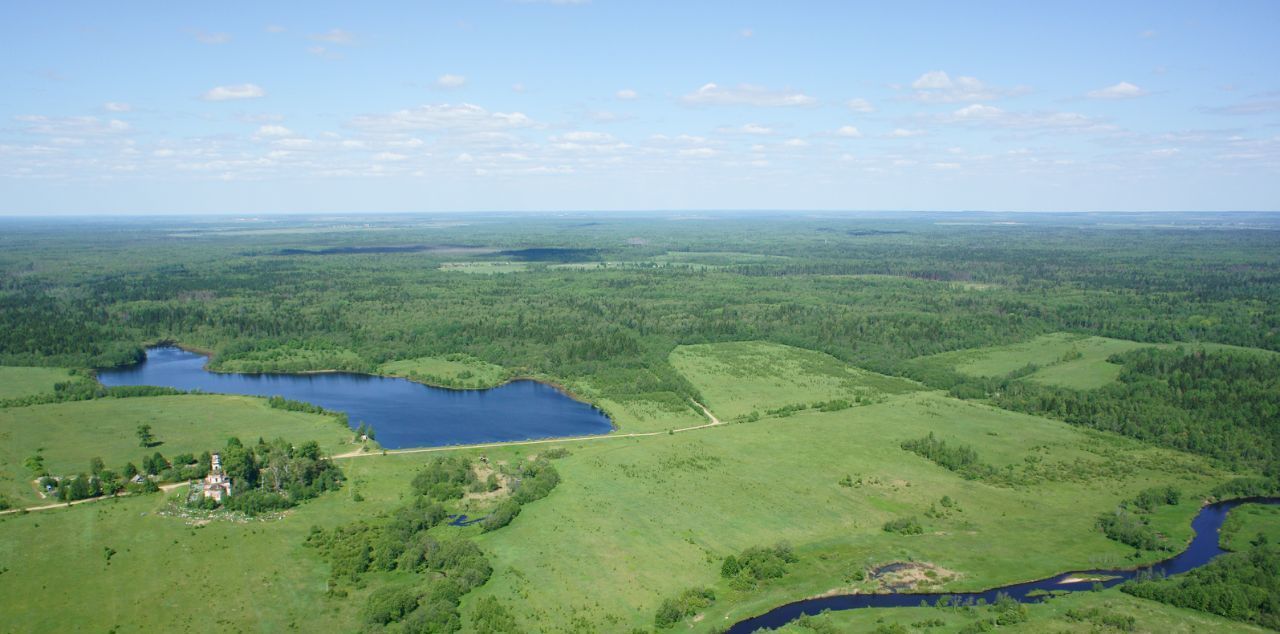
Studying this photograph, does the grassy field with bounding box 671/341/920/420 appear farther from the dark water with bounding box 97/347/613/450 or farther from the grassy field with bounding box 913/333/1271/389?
the dark water with bounding box 97/347/613/450

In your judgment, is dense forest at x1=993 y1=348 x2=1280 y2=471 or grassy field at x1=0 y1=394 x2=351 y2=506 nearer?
grassy field at x1=0 y1=394 x2=351 y2=506

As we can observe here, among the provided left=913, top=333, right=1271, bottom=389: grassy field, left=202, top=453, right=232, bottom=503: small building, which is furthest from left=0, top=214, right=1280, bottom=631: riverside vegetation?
left=202, top=453, right=232, bottom=503: small building

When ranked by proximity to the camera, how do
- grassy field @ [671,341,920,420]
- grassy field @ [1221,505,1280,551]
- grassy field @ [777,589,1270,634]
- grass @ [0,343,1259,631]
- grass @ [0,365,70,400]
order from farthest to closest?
grassy field @ [671,341,920,420], grass @ [0,365,70,400], grassy field @ [1221,505,1280,551], grass @ [0,343,1259,631], grassy field @ [777,589,1270,634]

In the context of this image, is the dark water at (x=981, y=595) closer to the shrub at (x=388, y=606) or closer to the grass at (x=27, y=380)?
the shrub at (x=388, y=606)

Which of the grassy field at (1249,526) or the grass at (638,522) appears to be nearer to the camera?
the grass at (638,522)

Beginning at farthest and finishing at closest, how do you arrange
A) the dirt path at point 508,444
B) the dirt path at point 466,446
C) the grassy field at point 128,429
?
the dirt path at point 508,444, the grassy field at point 128,429, the dirt path at point 466,446

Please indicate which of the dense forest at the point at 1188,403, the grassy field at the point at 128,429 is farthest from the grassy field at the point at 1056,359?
the grassy field at the point at 128,429
